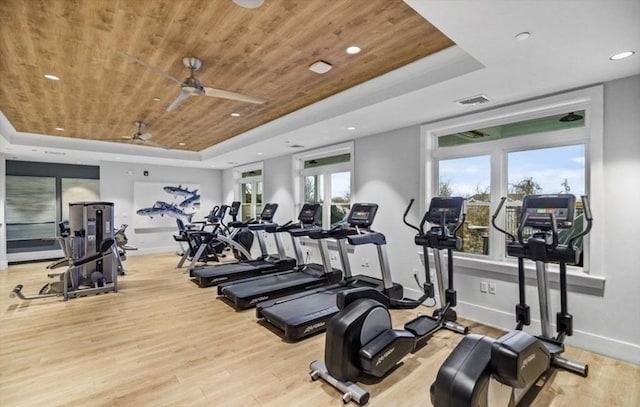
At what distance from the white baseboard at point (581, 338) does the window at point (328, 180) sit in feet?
9.04

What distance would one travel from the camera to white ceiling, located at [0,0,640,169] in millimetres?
1812

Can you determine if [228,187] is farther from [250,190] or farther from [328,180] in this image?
[328,180]

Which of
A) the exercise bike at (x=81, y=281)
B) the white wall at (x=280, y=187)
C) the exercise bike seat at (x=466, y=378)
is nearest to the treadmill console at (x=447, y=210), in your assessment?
the exercise bike seat at (x=466, y=378)

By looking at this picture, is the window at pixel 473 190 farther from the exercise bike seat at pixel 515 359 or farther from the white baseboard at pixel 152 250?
the white baseboard at pixel 152 250

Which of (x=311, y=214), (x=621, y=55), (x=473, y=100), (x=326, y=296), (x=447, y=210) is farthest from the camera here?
(x=311, y=214)

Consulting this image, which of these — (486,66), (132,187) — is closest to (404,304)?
(486,66)

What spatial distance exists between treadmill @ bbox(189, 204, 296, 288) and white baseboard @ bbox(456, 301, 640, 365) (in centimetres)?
344

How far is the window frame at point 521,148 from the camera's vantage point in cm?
293

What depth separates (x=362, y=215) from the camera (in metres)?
4.30

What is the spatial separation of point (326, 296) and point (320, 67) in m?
2.88

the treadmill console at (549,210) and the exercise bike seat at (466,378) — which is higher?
the treadmill console at (549,210)

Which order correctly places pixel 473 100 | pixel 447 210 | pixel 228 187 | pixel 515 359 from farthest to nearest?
pixel 228 187
pixel 447 210
pixel 473 100
pixel 515 359

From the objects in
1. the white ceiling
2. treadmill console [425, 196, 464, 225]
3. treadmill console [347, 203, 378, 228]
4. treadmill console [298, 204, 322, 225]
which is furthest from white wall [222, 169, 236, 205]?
treadmill console [425, 196, 464, 225]

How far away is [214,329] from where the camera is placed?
11.6 feet
